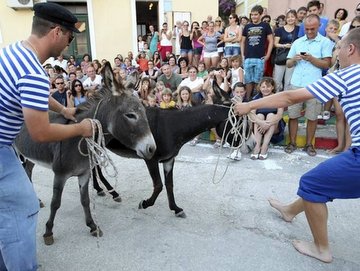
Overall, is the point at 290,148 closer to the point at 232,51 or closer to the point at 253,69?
the point at 253,69

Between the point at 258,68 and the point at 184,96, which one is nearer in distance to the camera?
the point at 184,96

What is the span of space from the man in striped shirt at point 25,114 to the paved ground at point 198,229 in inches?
39.0

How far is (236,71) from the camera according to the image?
24.0ft

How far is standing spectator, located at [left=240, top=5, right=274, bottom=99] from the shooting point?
6969mm

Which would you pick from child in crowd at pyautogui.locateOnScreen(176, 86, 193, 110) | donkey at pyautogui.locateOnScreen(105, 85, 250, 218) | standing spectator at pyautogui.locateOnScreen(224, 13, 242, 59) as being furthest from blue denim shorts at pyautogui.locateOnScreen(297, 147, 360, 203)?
standing spectator at pyautogui.locateOnScreen(224, 13, 242, 59)

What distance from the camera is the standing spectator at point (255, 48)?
274 inches

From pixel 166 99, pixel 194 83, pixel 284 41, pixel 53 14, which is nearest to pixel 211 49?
pixel 194 83

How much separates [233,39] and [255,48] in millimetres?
1453

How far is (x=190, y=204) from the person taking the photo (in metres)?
4.07

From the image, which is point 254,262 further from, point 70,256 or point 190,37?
point 190,37

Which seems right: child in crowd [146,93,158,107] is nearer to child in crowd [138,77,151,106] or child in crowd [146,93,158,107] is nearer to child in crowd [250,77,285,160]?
child in crowd [138,77,151,106]

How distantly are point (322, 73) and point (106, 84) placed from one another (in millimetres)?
4526

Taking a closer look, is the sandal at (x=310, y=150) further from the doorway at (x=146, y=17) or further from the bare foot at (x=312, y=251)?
the doorway at (x=146, y=17)

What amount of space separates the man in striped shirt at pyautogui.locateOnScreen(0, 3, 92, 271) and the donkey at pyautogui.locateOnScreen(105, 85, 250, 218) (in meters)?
1.46
